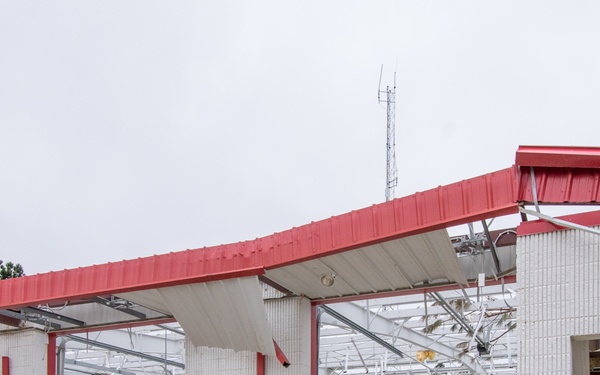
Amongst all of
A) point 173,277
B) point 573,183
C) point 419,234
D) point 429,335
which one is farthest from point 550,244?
point 429,335

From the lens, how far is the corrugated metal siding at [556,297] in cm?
1204

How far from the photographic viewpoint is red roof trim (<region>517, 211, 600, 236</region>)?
1220 centimetres

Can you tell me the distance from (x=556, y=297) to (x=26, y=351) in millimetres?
13610

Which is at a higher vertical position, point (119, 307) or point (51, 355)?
point (119, 307)

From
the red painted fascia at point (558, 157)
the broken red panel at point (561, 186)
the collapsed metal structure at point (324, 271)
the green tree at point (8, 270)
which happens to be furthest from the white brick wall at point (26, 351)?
the green tree at point (8, 270)

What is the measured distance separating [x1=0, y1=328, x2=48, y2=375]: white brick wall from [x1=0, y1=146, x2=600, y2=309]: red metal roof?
2042 millimetres

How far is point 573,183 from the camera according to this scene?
40.9 feet

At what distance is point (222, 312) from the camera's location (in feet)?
57.5

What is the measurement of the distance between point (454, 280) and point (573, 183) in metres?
4.39

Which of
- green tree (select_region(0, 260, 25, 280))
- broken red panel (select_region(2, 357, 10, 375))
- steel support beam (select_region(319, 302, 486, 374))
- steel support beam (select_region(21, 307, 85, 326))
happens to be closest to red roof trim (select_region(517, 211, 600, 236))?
steel support beam (select_region(319, 302, 486, 374))

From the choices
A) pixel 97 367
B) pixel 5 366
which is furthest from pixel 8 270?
pixel 5 366

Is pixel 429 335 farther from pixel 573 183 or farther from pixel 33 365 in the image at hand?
pixel 573 183

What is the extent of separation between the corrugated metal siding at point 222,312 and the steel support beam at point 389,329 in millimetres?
2081

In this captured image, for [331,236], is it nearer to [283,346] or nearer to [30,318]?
[283,346]
